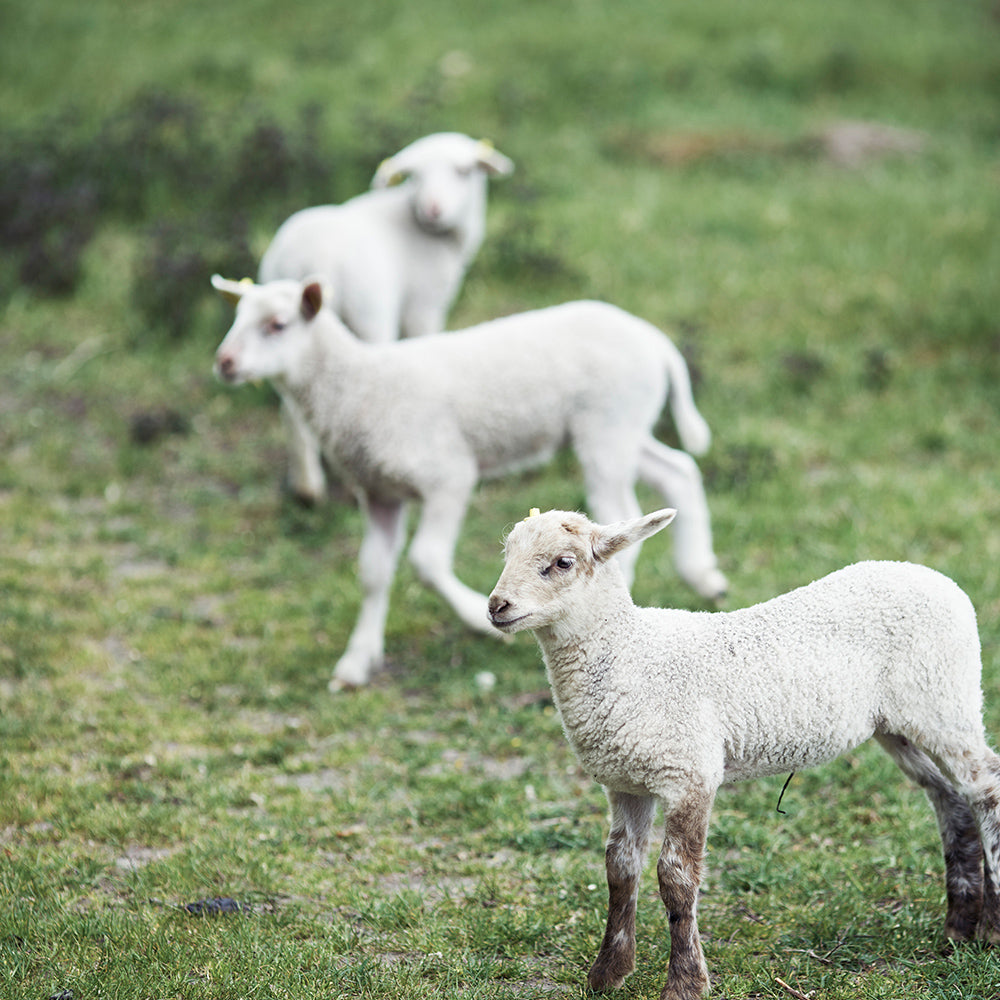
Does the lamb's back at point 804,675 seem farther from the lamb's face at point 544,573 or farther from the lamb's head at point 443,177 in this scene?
the lamb's head at point 443,177

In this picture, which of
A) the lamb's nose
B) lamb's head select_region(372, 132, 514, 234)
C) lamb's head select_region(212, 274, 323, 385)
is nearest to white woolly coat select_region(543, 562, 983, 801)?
the lamb's nose

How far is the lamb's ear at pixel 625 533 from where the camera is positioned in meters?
3.41

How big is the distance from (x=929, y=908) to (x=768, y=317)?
6.15m

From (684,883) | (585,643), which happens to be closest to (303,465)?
→ (585,643)

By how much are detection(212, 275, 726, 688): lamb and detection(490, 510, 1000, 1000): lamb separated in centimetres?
220

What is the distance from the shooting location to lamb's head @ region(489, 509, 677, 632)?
3438 mm

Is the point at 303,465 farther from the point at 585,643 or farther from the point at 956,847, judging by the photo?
the point at 956,847

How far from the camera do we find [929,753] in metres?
3.72

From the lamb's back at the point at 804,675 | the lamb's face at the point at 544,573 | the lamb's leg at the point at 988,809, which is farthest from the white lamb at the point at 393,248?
the lamb's leg at the point at 988,809

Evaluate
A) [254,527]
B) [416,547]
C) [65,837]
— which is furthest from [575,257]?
[65,837]

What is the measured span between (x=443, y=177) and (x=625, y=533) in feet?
14.7

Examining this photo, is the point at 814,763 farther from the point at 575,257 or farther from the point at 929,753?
the point at 575,257

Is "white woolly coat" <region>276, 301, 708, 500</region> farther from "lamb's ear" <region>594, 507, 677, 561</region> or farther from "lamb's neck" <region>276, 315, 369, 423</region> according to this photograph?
"lamb's ear" <region>594, 507, 677, 561</region>

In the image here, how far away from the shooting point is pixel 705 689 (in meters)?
3.60
